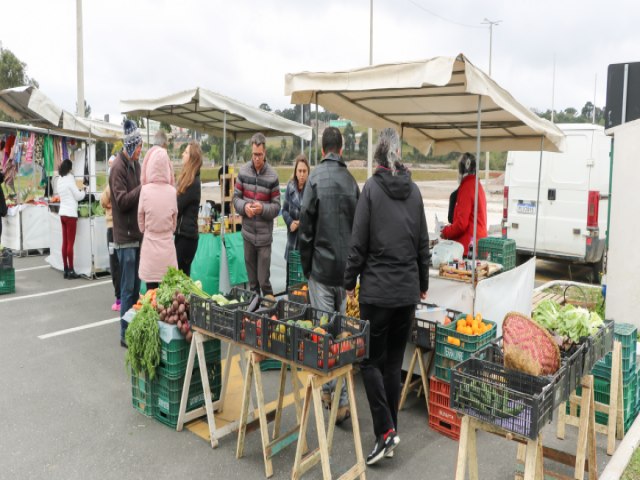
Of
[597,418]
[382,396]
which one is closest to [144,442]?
[382,396]

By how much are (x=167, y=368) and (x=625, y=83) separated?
5.82m

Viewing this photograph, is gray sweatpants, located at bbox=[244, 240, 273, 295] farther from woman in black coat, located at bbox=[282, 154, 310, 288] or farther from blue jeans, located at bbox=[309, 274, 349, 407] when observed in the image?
blue jeans, located at bbox=[309, 274, 349, 407]

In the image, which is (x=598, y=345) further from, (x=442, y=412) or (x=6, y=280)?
(x=6, y=280)

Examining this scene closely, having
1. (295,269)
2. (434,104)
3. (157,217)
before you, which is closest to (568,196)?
(434,104)

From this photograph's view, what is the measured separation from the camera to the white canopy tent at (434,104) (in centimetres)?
405

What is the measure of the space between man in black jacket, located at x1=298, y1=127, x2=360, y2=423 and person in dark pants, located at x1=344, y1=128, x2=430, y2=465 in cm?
44

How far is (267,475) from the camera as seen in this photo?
3.53 metres

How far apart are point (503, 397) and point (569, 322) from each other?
3.92 ft

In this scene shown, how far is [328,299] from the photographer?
4215 mm

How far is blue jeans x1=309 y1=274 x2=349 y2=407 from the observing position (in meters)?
4.21

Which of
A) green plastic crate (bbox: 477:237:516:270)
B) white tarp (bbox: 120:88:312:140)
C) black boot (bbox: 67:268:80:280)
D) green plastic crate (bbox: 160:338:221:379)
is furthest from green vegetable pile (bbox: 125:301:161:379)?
black boot (bbox: 67:268:80:280)

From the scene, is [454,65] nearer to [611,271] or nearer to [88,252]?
[611,271]

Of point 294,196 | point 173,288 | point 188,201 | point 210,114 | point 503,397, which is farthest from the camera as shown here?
point 210,114

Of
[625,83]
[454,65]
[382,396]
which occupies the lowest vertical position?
[382,396]
